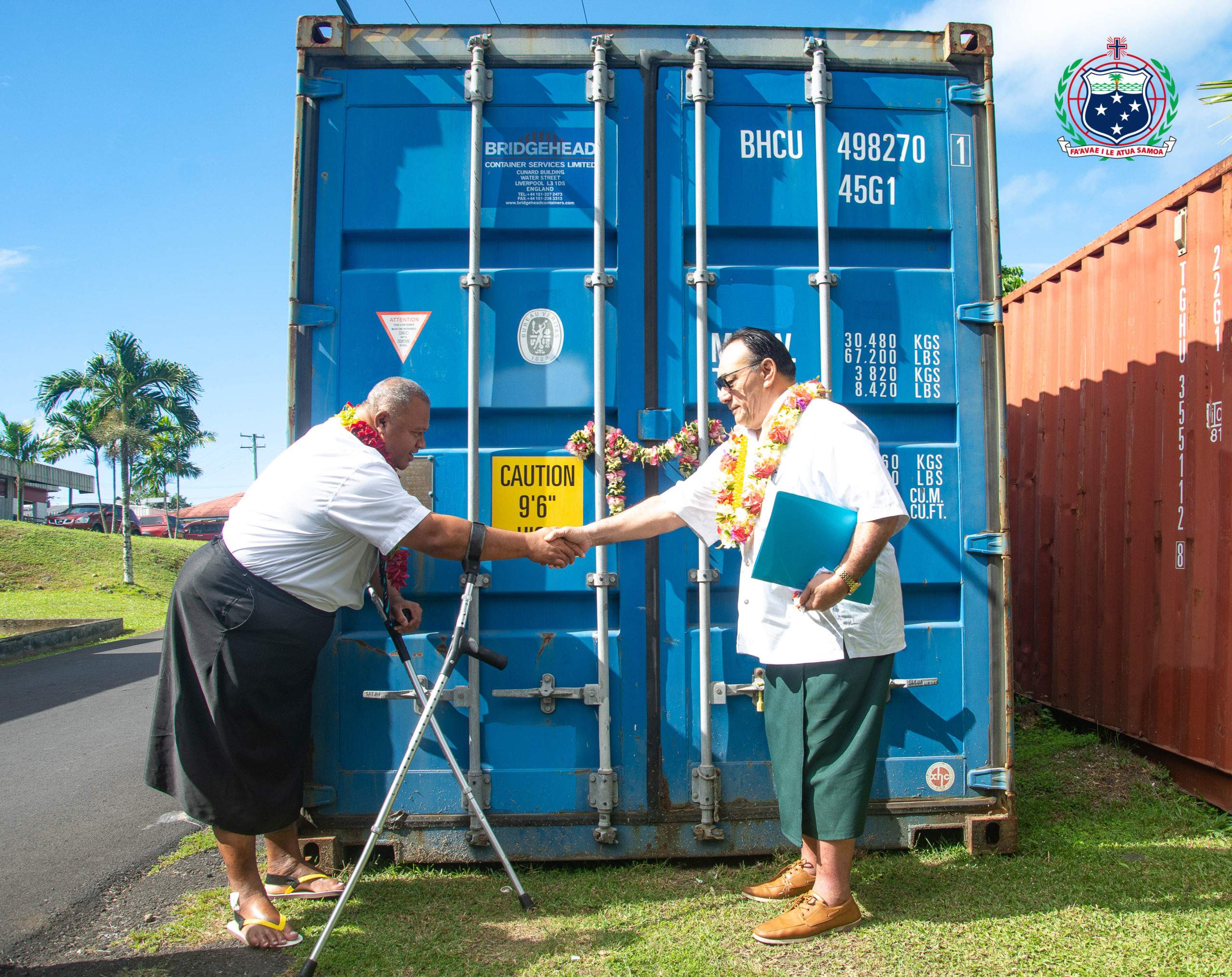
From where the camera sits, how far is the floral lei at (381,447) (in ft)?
9.41

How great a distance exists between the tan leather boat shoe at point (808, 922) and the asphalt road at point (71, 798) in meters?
2.53

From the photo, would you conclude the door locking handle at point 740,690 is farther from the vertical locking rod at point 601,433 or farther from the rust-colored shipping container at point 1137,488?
the rust-colored shipping container at point 1137,488

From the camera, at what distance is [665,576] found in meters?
3.17

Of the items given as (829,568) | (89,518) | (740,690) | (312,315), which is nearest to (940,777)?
(740,690)

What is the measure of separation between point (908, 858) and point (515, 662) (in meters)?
1.74

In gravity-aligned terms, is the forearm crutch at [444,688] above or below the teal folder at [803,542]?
below

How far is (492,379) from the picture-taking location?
3.18 metres

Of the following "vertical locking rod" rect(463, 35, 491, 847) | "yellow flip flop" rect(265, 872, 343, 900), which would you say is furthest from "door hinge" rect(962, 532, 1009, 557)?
"yellow flip flop" rect(265, 872, 343, 900)

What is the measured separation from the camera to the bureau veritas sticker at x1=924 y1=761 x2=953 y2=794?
10.6ft

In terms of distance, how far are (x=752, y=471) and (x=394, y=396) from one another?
50.6 inches

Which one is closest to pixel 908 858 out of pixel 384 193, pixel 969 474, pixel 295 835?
pixel 969 474

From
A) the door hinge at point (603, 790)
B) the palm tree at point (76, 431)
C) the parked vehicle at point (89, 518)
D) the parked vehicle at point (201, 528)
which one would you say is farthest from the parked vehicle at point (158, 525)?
the door hinge at point (603, 790)

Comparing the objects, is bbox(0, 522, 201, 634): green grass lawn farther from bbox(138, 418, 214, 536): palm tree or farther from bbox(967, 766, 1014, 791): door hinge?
bbox(967, 766, 1014, 791): door hinge

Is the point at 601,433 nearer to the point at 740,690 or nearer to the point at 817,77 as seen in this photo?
the point at 740,690
